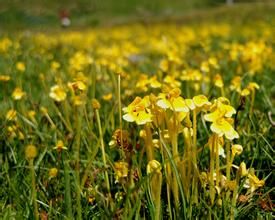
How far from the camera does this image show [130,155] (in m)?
1.42

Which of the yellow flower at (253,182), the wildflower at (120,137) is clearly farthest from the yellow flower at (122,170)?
the yellow flower at (253,182)

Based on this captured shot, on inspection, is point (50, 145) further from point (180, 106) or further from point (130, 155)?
point (180, 106)

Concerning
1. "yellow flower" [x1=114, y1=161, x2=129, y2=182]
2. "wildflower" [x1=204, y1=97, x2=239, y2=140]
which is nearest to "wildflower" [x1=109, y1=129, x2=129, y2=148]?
"yellow flower" [x1=114, y1=161, x2=129, y2=182]

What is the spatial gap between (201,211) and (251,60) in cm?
196

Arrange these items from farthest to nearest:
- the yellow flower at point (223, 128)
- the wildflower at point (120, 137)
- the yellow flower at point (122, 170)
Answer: the wildflower at point (120, 137)
the yellow flower at point (122, 170)
the yellow flower at point (223, 128)

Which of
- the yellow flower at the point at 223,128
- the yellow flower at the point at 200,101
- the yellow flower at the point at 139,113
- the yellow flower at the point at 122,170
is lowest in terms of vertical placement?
the yellow flower at the point at 122,170

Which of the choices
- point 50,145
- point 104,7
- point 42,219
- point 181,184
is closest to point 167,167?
point 181,184

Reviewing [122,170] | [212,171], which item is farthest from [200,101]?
[122,170]

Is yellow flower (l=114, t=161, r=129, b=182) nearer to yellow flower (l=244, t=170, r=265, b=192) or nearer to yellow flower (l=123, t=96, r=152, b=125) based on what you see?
yellow flower (l=123, t=96, r=152, b=125)

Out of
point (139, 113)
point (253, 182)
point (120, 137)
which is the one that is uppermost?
point (139, 113)

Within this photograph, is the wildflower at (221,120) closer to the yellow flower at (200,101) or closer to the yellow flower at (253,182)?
the yellow flower at (200,101)

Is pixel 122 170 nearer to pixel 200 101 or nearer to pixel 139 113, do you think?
pixel 139 113

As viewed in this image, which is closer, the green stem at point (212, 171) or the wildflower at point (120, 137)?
the green stem at point (212, 171)

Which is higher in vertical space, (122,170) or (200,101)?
(200,101)
